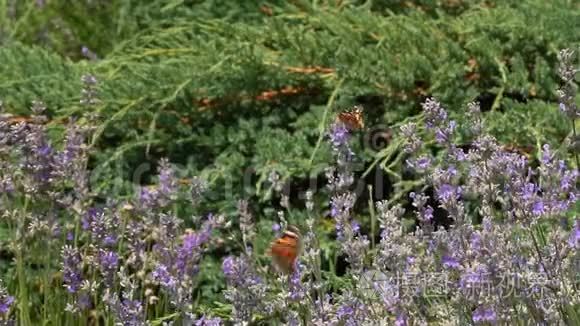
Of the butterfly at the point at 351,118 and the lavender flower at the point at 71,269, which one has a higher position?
the butterfly at the point at 351,118

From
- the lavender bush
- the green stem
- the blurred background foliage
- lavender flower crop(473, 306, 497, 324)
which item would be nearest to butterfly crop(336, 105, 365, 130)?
the lavender bush

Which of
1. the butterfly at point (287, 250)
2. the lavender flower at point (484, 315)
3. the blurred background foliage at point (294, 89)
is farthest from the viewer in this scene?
the blurred background foliage at point (294, 89)

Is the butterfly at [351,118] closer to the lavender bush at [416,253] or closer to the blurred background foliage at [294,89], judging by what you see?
the lavender bush at [416,253]

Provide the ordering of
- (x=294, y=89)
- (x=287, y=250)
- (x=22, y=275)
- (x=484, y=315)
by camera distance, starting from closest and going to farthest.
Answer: (x=484, y=315) → (x=287, y=250) → (x=22, y=275) → (x=294, y=89)

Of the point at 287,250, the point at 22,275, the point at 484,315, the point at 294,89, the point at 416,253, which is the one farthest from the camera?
the point at 294,89

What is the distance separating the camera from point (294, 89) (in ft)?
11.8

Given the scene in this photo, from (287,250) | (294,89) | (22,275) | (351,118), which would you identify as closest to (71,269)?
(22,275)

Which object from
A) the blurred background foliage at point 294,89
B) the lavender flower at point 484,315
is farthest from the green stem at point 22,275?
the lavender flower at point 484,315

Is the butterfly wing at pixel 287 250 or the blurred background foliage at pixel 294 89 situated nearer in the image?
the butterfly wing at pixel 287 250

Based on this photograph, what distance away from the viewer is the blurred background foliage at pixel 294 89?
329 cm

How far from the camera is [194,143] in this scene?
12.0 feet

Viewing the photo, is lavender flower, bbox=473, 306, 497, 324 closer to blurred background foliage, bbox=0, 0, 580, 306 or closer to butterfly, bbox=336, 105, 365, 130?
butterfly, bbox=336, 105, 365, 130

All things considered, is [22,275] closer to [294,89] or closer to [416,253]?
[416,253]

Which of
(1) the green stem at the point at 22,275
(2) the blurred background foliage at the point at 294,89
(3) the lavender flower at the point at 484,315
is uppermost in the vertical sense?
(2) the blurred background foliage at the point at 294,89
